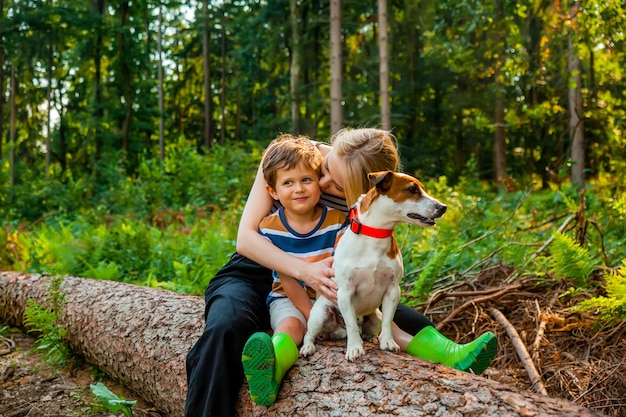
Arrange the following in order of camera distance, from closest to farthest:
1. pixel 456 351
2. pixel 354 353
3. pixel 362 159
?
pixel 354 353
pixel 456 351
pixel 362 159

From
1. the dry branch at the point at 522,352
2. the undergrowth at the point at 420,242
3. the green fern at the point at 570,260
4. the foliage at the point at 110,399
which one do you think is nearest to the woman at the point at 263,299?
the foliage at the point at 110,399

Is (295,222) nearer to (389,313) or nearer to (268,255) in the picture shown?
(268,255)

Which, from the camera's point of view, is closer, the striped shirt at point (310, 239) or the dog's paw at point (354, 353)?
the dog's paw at point (354, 353)

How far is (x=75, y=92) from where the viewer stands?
87.1 ft

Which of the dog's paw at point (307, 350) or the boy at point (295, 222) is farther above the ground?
the boy at point (295, 222)

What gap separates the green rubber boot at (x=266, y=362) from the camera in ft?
7.89

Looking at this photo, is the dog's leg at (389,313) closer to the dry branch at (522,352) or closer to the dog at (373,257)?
the dog at (373,257)

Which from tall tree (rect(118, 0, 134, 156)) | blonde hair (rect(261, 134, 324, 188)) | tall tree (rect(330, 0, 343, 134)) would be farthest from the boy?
tall tree (rect(118, 0, 134, 156))

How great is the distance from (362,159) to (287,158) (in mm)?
423

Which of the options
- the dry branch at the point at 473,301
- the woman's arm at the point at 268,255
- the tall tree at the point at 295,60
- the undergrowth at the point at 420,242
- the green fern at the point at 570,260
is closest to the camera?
the woman's arm at the point at 268,255

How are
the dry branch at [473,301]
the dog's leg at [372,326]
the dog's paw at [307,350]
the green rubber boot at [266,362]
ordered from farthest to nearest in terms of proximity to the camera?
the dry branch at [473,301] < the dog's leg at [372,326] < the dog's paw at [307,350] < the green rubber boot at [266,362]

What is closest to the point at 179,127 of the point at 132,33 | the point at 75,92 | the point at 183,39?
the point at 183,39

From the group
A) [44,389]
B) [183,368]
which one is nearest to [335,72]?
[44,389]

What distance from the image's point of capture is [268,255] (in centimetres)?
312
